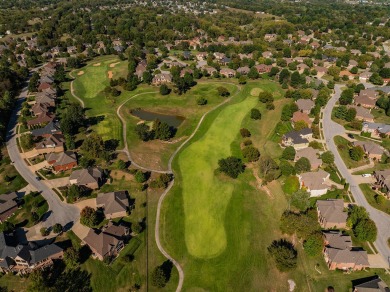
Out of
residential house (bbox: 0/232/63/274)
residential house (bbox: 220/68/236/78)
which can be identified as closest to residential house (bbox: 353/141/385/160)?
residential house (bbox: 220/68/236/78)

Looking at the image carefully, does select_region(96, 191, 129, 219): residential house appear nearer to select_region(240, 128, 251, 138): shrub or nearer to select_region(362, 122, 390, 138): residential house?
select_region(240, 128, 251, 138): shrub

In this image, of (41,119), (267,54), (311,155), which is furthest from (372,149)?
(41,119)

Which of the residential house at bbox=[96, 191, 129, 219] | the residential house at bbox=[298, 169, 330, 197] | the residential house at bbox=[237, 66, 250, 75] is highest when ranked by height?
the residential house at bbox=[298, 169, 330, 197]

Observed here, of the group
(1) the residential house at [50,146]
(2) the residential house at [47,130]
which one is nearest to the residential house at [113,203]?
(1) the residential house at [50,146]

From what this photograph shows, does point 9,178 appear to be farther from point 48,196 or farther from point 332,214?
point 332,214

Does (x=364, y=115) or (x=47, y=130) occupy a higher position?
(x=364, y=115)

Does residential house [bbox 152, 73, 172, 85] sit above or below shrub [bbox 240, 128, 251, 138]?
below
